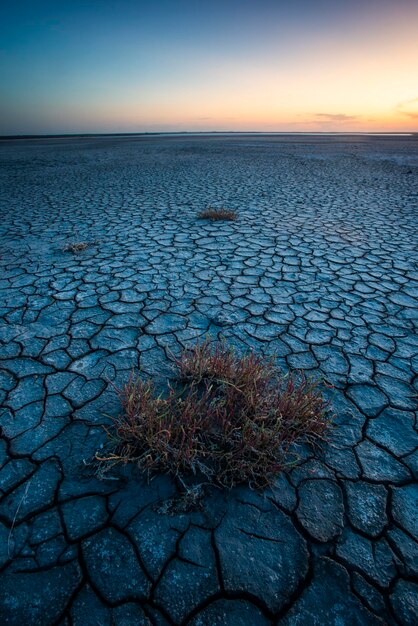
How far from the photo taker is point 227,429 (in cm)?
185

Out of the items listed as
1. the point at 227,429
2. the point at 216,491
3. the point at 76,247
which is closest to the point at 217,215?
the point at 76,247

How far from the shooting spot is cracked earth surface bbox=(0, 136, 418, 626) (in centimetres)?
131

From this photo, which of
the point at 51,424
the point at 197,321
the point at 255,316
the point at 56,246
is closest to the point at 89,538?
the point at 51,424

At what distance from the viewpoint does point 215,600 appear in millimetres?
1285

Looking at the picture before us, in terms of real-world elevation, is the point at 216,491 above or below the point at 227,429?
below

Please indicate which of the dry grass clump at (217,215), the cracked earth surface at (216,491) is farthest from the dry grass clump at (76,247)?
the dry grass clump at (217,215)

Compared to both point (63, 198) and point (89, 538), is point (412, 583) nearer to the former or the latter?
point (89, 538)

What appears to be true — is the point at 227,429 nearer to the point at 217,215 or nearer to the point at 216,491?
the point at 216,491

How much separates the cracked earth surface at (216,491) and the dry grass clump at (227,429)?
0.11m

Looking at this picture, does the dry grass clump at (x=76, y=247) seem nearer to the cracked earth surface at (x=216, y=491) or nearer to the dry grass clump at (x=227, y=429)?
the cracked earth surface at (x=216, y=491)

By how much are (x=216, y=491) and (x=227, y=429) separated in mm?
321

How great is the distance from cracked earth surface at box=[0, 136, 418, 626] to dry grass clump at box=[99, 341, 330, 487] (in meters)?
0.11

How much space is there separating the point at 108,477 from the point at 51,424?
58cm

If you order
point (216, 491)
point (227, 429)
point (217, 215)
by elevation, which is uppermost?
point (217, 215)
